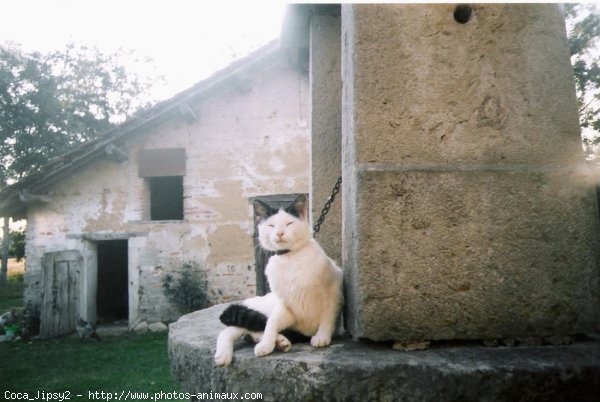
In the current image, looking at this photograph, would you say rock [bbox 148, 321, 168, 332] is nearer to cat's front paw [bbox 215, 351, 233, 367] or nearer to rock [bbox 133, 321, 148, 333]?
rock [bbox 133, 321, 148, 333]

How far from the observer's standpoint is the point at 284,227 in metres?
1.71

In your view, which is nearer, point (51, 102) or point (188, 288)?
point (188, 288)

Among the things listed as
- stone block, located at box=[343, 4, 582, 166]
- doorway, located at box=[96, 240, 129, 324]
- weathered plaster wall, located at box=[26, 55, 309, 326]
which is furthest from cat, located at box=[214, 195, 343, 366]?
doorway, located at box=[96, 240, 129, 324]

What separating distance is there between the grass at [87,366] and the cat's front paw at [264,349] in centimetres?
435

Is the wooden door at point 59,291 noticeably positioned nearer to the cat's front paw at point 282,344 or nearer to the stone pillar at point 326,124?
the stone pillar at point 326,124

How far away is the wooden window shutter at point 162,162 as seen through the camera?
28.9ft

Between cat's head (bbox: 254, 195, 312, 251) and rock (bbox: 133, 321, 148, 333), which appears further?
rock (bbox: 133, 321, 148, 333)

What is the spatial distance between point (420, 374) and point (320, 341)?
1.38ft

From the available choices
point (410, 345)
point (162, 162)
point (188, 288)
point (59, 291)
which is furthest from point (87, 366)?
point (410, 345)

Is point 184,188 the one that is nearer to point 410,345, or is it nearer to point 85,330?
point 85,330

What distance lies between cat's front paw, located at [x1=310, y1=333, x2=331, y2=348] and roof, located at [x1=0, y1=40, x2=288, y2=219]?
25.6 feet

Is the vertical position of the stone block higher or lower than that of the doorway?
higher

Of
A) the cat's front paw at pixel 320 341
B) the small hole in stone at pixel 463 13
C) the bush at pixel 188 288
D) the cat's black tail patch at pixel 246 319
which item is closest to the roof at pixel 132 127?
the bush at pixel 188 288

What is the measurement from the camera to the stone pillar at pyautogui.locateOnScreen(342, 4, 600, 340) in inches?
53.1
